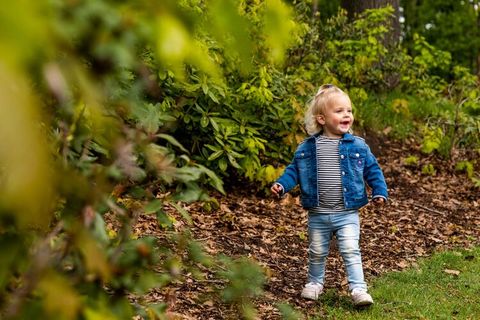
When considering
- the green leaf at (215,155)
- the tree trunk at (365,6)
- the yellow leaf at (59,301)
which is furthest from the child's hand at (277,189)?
the tree trunk at (365,6)

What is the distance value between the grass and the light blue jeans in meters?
0.20

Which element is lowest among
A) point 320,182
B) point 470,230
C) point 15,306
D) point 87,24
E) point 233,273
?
point 470,230

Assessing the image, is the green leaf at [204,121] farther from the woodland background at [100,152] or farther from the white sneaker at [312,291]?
the white sneaker at [312,291]

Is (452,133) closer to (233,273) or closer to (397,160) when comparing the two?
(397,160)

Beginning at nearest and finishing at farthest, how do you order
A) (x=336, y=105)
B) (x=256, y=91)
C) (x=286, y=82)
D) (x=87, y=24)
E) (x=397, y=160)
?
(x=87, y=24), (x=336, y=105), (x=256, y=91), (x=286, y=82), (x=397, y=160)

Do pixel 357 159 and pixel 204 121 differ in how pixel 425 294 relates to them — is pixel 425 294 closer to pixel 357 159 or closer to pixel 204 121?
pixel 357 159

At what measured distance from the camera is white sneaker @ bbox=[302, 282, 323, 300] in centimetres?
490

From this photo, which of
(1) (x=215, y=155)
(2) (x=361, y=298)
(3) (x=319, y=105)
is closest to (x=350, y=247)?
(2) (x=361, y=298)

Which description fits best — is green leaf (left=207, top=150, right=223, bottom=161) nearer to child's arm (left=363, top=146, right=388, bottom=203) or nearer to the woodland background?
the woodland background

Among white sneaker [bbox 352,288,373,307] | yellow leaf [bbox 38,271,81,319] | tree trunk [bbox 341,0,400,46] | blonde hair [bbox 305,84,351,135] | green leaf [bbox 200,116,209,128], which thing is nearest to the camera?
yellow leaf [bbox 38,271,81,319]

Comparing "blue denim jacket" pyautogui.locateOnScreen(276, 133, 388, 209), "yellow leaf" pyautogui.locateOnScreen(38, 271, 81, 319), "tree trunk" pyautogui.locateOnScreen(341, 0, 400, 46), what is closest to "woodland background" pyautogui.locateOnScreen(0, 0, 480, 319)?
"yellow leaf" pyautogui.locateOnScreen(38, 271, 81, 319)

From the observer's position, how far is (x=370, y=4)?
468 inches

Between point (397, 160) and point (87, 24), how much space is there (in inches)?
351

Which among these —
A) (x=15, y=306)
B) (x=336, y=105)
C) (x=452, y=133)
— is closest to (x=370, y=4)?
(x=452, y=133)
